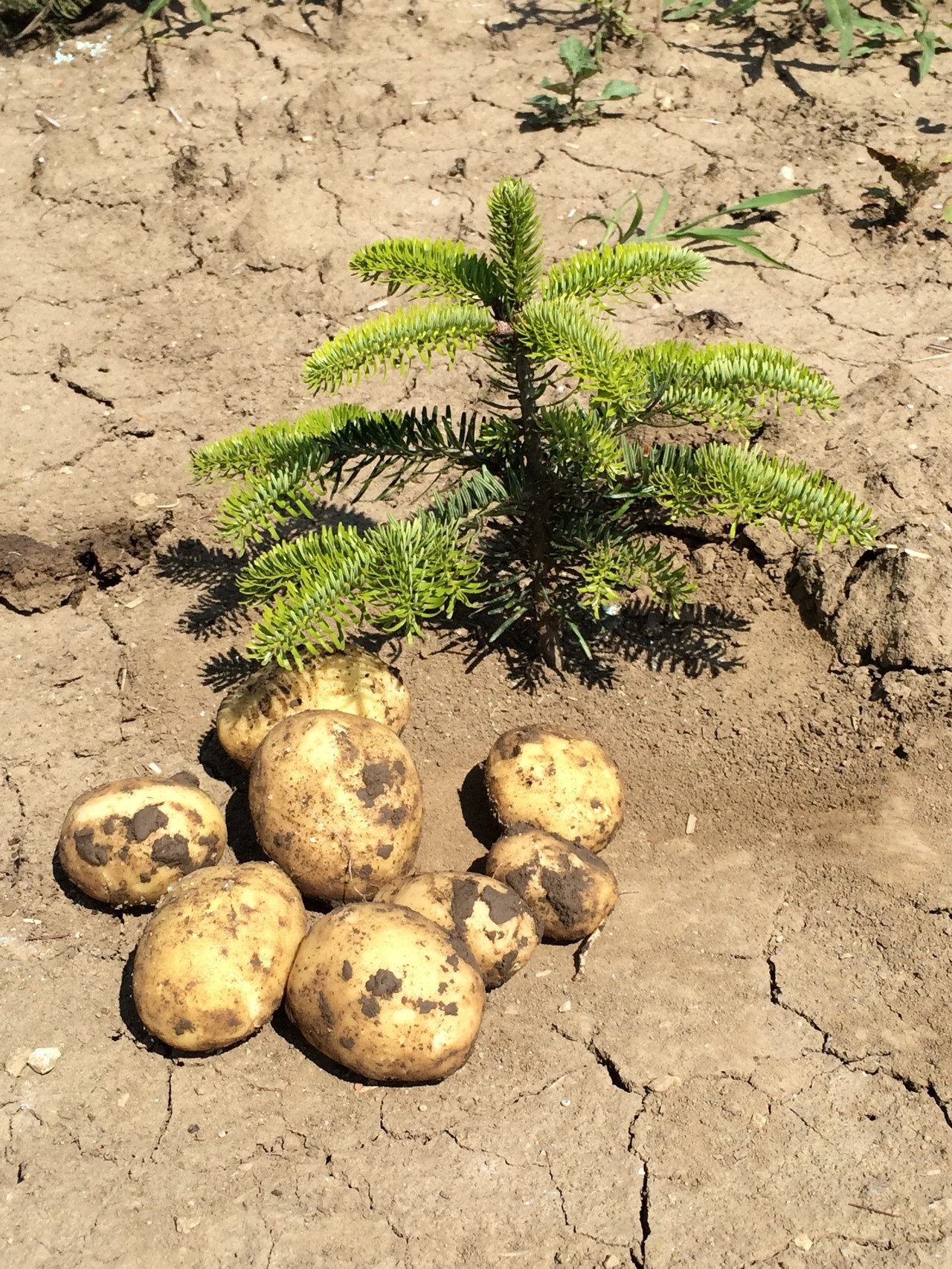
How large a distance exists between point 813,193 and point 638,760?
3.38m

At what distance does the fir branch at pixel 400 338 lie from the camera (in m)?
2.96

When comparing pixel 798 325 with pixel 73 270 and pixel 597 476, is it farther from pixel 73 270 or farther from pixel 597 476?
pixel 73 270

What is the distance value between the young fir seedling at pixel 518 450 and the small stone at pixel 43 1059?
1115 millimetres

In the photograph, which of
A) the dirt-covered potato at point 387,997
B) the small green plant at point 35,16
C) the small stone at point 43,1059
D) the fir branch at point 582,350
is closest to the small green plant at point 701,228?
the fir branch at point 582,350

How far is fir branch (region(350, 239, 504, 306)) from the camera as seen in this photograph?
2910mm

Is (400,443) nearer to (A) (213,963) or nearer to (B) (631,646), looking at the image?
(B) (631,646)

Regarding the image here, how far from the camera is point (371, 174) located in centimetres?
588

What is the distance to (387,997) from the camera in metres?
2.60

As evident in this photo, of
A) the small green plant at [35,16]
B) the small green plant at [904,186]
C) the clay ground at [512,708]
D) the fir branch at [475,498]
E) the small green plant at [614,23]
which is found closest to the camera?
the clay ground at [512,708]

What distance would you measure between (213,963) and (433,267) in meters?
1.79

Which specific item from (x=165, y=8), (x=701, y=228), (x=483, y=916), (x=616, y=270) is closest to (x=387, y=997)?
(x=483, y=916)

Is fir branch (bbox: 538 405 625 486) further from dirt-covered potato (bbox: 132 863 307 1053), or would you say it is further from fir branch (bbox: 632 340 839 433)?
dirt-covered potato (bbox: 132 863 307 1053)

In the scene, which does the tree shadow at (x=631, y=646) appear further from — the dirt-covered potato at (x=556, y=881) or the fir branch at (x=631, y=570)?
the dirt-covered potato at (x=556, y=881)

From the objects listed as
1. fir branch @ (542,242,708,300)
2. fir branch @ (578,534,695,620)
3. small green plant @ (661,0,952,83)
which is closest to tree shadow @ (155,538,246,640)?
fir branch @ (578,534,695,620)
